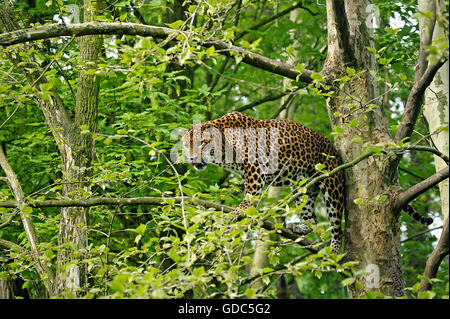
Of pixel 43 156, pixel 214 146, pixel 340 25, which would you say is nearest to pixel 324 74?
pixel 340 25

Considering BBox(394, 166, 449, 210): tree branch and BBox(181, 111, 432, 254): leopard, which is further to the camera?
BBox(181, 111, 432, 254): leopard

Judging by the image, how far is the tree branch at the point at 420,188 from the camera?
166 inches

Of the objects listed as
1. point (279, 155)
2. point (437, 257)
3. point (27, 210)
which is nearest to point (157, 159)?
point (279, 155)

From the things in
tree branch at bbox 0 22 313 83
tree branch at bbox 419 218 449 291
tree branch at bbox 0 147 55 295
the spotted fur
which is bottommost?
tree branch at bbox 419 218 449 291

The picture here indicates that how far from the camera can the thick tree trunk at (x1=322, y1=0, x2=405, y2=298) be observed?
17.0 feet

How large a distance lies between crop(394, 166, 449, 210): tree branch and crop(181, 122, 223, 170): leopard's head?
210cm

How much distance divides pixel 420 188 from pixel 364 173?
2.58ft

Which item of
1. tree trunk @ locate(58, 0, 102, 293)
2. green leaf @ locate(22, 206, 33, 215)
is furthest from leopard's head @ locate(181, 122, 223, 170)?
green leaf @ locate(22, 206, 33, 215)

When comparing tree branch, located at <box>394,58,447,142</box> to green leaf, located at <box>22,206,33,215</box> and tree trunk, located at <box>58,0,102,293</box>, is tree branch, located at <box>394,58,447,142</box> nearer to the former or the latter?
tree trunk, located at <box>58,0,102,293</box>

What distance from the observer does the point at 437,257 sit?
4.04m

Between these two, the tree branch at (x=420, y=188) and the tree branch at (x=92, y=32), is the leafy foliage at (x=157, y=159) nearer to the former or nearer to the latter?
the tree branch at (x=92, y=32)

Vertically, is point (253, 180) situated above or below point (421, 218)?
above

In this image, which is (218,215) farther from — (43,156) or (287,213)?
(43,156)

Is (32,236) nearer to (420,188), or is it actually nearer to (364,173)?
(364,173)
